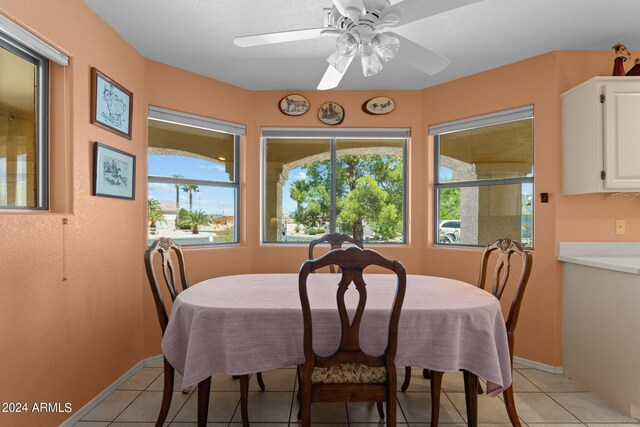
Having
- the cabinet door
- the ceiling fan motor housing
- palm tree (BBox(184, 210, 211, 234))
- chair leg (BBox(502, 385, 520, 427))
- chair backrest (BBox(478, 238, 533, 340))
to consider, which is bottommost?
chair leg (BBox(502, 385, 520, 427))

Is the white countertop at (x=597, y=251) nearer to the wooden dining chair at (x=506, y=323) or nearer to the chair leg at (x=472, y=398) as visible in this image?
the wooden dining chair at (x=506, y=323)

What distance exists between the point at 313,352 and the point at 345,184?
7.51 feet

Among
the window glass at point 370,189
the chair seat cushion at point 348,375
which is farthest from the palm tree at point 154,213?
the chair seat cushion at point 348,375

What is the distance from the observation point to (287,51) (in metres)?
2.65

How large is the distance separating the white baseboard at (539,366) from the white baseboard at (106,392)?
2915 millimetres

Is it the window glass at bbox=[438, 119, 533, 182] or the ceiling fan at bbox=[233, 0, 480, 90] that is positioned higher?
the ceiling fan at bbox=[233, 0, 480, 90]

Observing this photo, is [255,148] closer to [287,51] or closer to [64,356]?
[287,51]

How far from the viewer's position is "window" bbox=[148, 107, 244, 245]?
299cm

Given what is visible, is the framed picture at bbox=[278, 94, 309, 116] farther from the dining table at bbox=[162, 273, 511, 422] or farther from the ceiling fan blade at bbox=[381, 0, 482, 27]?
the dining table at bbox=[162, 273, 511, 422]

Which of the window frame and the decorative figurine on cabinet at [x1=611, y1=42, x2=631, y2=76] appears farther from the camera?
the decorative figurine on cabinet at [x1=611, y1=42, x2=631, y2=76]

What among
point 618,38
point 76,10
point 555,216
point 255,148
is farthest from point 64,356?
point 618,38

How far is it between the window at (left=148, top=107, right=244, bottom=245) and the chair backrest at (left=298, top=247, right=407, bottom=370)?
2.04m

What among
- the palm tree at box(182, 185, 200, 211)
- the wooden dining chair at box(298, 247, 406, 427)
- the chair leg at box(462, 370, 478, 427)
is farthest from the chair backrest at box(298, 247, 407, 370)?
the palm tree at box(182, 185, 200, 211)

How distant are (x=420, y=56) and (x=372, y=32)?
393 mm
